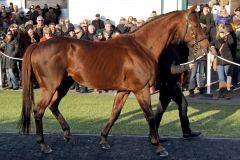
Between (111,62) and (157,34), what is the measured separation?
79cm

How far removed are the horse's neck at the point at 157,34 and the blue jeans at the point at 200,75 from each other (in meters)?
5.32

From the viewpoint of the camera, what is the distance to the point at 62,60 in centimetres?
736

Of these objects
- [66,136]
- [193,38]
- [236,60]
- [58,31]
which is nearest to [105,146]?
[66,136]

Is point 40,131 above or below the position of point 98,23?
below

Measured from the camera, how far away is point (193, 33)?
746cm

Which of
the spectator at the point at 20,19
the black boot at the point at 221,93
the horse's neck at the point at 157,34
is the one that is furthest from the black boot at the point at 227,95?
the spectator at the point at 20,19

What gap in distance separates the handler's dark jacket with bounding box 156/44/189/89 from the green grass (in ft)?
4.34

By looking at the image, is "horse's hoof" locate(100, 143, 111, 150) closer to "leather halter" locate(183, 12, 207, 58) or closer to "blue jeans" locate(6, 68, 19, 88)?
"leather halter" locate(183, 12, 207, 58)

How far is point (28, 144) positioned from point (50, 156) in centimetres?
74

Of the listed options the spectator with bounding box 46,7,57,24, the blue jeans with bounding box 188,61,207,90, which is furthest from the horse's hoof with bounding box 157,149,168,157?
→ the spectator with bounding box 46,7,57,24

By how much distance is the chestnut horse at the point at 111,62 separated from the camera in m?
7.26

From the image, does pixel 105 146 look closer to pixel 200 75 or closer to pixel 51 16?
pixel 200 75

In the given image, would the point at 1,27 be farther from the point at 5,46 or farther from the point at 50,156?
the point at 50,156

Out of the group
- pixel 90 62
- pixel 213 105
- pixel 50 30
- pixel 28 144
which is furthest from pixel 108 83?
pixel 50 30
